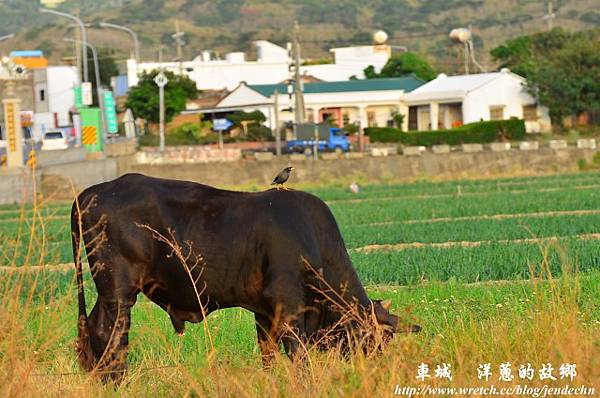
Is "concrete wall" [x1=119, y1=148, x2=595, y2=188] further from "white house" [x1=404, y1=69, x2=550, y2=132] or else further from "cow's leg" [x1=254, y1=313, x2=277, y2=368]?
"cow's leg" [x1=254, y1=313, x2=277, y2=368]

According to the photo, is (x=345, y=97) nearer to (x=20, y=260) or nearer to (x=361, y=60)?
(x=361, y=60)

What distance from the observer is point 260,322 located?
9.90 m

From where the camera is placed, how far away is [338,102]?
74.1 m

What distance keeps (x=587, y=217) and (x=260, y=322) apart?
17.2 metres

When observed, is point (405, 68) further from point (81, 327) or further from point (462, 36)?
point (81, 327)

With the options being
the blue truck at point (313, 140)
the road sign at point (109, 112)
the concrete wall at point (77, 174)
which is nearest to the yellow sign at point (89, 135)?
the concrete wall at point (77, 174)

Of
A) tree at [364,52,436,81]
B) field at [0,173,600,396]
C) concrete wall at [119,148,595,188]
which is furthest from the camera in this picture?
tree at [364,52,436,81]

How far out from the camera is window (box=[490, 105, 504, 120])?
68.4 meters

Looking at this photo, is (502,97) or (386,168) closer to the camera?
(386,168)

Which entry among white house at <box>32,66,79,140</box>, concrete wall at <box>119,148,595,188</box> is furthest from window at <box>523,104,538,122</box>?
white house at <box>32,66,79,140</box>

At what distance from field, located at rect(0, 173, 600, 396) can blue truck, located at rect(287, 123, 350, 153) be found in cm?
3600

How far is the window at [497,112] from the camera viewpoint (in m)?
68.4

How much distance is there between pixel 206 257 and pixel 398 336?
1589 millimetres

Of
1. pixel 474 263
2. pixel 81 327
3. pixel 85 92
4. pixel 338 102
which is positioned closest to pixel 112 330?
pixel 81 327
